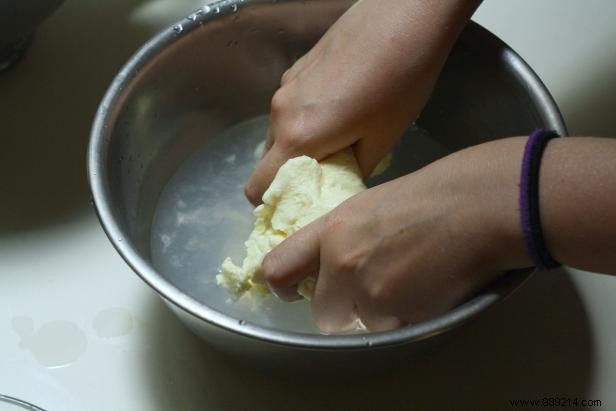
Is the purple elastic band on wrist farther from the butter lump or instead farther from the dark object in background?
the dark object in background

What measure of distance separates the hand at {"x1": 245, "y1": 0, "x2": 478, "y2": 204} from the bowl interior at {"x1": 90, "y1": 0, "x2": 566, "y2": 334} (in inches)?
4.6

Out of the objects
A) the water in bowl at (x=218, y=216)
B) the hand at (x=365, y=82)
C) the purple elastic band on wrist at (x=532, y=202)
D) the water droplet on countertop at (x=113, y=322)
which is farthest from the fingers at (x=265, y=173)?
the purple elastic band on wrist at (x=532, y=202)

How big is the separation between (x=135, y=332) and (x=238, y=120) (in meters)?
0.37

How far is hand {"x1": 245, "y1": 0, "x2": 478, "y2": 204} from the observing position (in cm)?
68

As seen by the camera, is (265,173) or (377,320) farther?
(265,173)

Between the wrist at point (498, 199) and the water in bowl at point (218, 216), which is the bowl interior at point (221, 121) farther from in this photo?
the wrist at point (498, 199)

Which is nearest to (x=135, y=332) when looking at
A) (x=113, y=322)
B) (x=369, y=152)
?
(x=113, y=322)

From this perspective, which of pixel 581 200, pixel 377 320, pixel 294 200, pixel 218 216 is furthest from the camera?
pixel 218 216

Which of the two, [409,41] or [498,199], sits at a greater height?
[409,41]

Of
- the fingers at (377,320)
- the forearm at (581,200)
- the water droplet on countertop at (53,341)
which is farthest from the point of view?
the water droplet on countertop at (53,341)

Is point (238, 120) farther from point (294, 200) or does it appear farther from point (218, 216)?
point (294, 200)

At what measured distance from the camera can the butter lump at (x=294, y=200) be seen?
0.72m

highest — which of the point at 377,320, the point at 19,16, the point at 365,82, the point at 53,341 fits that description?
the point at 19,16

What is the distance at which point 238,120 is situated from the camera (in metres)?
0.97
